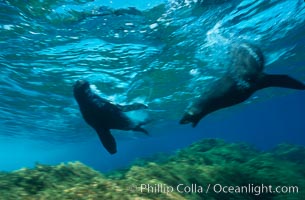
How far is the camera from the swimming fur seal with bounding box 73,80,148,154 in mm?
8031

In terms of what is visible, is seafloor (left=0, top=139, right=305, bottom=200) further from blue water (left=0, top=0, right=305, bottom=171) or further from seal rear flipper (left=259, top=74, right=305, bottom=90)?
blue water (left=0, top=0, right=305, bottom=171)

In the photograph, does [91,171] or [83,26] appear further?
[83,26]

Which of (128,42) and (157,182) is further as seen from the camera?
(128,42)

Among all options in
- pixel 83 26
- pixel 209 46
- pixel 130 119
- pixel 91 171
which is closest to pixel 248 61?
pixel 130 119

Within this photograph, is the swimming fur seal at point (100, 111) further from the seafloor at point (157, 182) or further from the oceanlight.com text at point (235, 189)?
the oceanlight.com text at point (235, 189)

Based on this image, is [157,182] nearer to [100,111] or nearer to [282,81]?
[100,111]

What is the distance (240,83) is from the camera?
6922 mm

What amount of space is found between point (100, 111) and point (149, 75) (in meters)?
13.0

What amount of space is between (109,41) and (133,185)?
30.4 feet

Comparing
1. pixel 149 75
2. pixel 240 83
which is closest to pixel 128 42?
pixel 149 75

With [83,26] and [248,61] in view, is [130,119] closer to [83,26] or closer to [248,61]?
[248,61]

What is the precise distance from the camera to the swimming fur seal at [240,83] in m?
6.72

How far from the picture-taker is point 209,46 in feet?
56.1

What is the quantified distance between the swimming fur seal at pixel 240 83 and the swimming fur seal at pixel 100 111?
2.15 m
